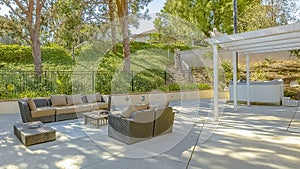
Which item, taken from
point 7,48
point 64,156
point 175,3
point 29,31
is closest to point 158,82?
point 29,31

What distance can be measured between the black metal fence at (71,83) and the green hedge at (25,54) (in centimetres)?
454

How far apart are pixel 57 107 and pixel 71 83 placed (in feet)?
10.3

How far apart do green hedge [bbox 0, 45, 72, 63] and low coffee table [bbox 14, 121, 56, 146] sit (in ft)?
31.1

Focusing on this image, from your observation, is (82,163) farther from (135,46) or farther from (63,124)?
(135,46)

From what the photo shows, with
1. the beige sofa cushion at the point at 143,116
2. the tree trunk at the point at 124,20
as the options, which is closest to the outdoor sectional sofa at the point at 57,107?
the beige sofa cushion at the point at 143,116

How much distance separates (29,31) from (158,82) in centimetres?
643

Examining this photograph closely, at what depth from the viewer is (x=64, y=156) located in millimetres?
3391

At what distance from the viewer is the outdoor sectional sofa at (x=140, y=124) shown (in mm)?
3859

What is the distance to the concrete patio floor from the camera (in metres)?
3.09

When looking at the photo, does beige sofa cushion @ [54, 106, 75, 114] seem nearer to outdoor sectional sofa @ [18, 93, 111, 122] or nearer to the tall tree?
outdoor sectional sofa @ [18, 93, 111, 122]

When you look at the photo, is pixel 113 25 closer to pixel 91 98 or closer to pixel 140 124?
pixel 91 98

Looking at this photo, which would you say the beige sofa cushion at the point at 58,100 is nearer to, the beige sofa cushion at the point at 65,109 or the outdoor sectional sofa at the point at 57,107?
the outdoor sectional sofa at the point at 57,107

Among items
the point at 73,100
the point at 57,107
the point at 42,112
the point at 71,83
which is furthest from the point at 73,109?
the point at 71,83

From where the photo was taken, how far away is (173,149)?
3686mm
